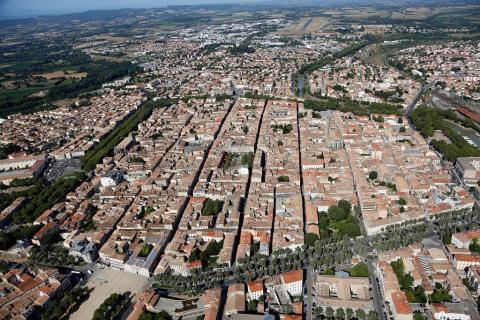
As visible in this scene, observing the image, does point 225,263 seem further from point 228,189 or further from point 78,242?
point 78,242

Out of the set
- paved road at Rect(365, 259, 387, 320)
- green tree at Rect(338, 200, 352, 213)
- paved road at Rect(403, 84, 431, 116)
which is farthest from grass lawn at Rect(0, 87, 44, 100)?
paved road at Rect(365, 259, 387, 320)

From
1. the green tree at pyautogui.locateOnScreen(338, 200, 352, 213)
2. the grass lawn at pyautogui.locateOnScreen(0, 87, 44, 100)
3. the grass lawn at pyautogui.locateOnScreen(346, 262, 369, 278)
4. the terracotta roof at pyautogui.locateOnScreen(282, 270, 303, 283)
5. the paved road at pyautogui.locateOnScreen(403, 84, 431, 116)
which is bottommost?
the grass lawn at pyautogui.locateOnScreen(346, 262, 369, 278)

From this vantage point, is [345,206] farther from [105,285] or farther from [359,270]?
[105,285]

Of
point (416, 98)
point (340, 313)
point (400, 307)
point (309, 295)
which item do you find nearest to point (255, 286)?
point (309, 295)

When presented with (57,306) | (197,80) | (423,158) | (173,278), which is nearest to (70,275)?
(57,306)

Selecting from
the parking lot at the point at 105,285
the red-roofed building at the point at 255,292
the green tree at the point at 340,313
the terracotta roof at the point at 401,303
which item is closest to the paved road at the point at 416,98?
the terracotta roof at the point at 401,303

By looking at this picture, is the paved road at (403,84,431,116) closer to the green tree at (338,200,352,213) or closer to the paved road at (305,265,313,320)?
the green tree at (338,200,352,213)

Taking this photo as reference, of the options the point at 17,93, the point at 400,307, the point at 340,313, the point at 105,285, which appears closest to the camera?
the point at 400,307
